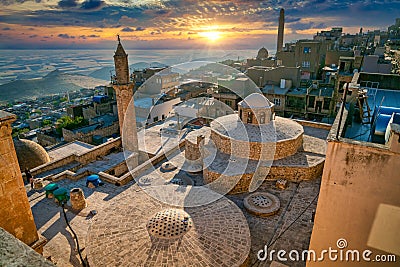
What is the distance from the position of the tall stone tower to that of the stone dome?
12.2m

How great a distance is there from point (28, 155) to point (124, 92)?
7.75 m

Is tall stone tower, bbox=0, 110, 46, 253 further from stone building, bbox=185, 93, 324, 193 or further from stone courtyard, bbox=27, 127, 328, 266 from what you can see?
stone building, bbox=185, 93, 324, 193

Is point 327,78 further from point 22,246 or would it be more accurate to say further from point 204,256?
point 22,246

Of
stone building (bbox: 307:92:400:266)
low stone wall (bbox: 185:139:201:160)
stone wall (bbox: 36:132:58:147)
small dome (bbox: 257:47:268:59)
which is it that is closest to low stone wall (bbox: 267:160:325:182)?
low stone wall (bbox: 185:139:201:160)

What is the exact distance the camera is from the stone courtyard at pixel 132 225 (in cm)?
820

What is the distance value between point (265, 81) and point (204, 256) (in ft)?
86.3

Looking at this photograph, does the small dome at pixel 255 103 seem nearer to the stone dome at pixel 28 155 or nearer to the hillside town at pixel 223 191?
the hillside town at pixel 223 191

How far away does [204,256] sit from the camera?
7.74 m

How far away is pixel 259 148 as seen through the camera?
1399 centimetres

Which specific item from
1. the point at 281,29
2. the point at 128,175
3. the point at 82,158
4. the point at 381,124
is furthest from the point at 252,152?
the point at 281,29

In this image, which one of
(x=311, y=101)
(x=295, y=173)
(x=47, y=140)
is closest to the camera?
(x=295, y=173)

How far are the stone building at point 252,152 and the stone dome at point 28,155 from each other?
10.9m

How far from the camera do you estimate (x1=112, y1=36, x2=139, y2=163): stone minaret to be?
663 inches

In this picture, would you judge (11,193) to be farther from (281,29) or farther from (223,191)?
(281,29)
